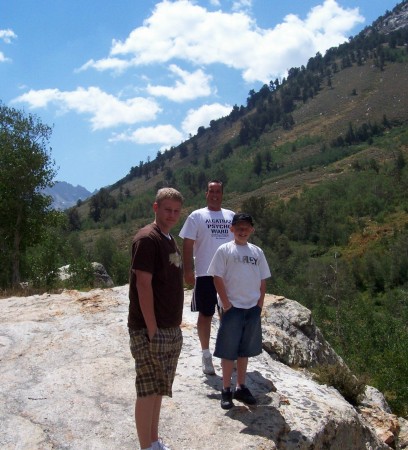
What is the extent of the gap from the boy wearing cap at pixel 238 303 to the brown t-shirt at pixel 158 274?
1003 mm

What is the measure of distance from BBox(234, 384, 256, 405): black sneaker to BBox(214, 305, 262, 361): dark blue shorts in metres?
0.33

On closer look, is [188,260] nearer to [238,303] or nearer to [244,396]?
[238,303]

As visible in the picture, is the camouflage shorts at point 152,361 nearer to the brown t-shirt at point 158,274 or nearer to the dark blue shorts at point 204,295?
the brown t-shirt at point 158,274

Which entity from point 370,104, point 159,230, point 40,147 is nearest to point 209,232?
point 159,230

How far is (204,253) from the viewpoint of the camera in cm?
579

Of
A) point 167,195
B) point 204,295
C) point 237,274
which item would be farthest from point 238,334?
point 167,195

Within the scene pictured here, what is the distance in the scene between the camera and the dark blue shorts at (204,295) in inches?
224

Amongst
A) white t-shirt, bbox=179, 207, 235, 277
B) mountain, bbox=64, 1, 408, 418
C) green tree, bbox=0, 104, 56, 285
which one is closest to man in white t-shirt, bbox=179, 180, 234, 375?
white t-shirt, bbox=179, 207, 235, 277

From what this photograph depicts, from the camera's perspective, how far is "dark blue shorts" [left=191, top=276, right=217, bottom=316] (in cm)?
570

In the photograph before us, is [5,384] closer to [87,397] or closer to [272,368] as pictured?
[87,397]

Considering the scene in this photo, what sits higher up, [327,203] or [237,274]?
[237,274]

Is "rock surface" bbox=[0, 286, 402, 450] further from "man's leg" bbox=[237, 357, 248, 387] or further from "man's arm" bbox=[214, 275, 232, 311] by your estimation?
"man's arm" bbox=[214, 275, 232, 311]

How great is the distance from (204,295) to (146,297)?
192 cm

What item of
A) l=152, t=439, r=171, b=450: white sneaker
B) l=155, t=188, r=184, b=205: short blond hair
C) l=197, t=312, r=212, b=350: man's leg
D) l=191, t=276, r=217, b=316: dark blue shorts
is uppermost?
l=155, t=188, r=184, b=205: short blond hair
